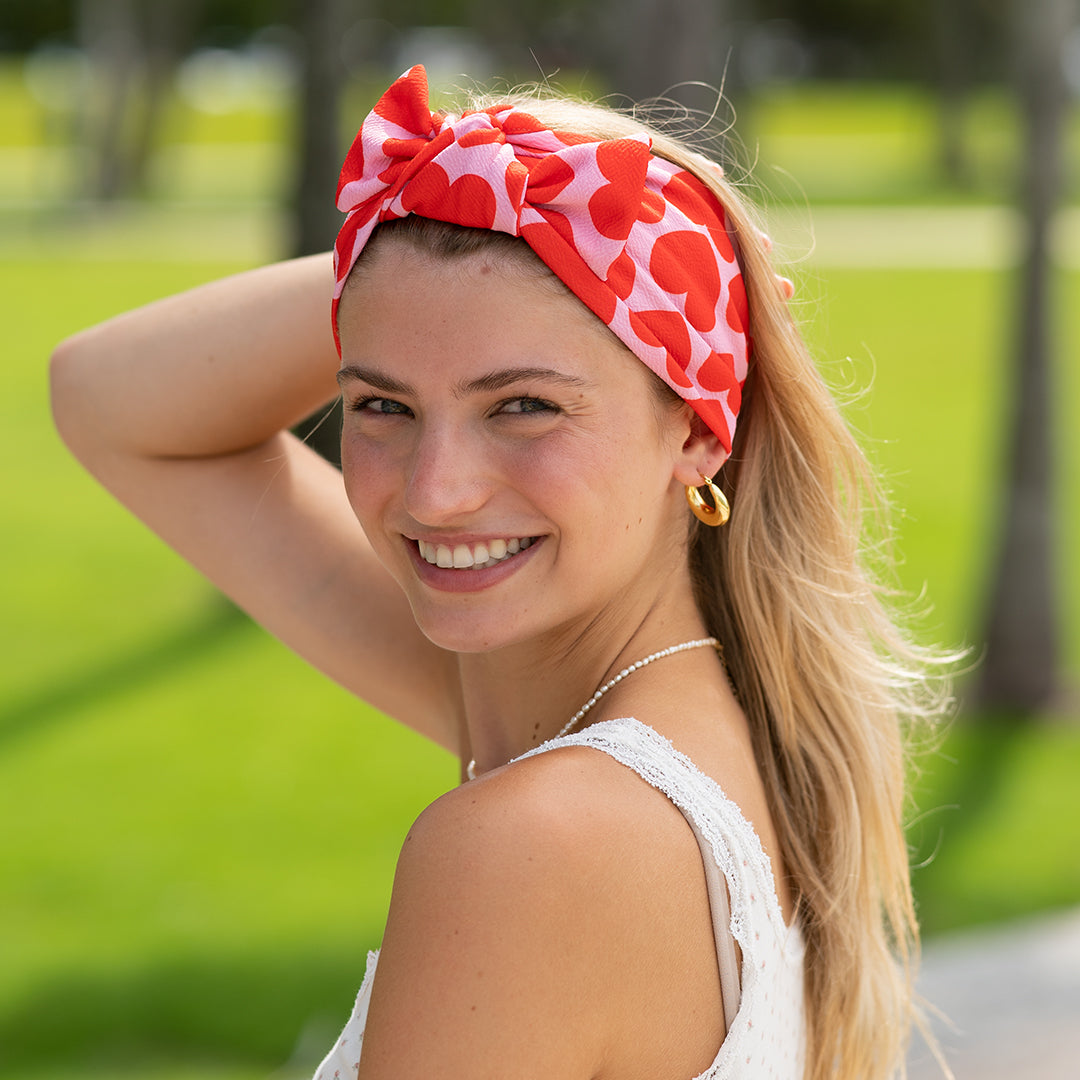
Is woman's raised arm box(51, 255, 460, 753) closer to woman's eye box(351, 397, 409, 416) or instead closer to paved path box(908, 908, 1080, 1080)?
woman's eye box(351, 397, 409, 416)

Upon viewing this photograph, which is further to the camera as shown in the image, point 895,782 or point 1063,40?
point 1063,40

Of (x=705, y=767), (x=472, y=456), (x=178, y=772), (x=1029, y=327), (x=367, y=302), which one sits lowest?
(x=178, y=772)

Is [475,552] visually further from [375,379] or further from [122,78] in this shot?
[122,78]

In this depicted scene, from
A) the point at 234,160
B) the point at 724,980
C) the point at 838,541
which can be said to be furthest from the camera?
the point at 234,160

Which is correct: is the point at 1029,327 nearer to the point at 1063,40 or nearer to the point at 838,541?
the point at 1063,40

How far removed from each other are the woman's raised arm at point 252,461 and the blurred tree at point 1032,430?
5.56m

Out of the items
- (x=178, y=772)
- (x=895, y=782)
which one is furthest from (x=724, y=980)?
(x=178, y=772)

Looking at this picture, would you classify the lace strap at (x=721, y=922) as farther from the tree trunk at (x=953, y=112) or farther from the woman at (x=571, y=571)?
the tree trunk at (x=953, y=112)

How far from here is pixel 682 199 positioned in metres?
1.84

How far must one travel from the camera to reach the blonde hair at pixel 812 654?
1.98 m

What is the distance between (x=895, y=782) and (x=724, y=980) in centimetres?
58

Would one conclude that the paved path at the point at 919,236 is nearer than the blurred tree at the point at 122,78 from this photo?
Yes

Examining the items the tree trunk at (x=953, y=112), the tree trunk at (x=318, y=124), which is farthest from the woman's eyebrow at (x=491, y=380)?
the tree trunk at (x=953, y=112)

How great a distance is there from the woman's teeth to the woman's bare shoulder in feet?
0.97
